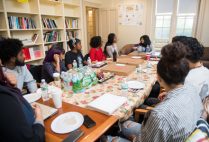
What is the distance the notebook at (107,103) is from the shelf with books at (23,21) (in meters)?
2.61

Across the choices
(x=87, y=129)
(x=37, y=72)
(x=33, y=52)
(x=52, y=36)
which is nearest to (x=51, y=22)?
(x=52, y=36)

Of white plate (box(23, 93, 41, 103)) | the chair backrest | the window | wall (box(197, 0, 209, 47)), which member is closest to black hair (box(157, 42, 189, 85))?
white plate (box(23, 93, 41, 103))

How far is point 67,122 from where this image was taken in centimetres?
104

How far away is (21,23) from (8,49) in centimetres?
177

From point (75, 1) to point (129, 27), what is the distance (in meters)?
1.92

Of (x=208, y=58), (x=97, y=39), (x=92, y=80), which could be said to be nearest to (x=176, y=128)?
(x=92, y=80)

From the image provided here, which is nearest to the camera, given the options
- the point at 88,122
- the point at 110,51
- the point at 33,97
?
the point at 88,122

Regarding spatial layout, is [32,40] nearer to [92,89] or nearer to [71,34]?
[71,34]

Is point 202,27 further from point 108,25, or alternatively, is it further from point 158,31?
point 108,25

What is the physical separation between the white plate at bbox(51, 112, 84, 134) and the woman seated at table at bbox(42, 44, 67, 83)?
1117 mm

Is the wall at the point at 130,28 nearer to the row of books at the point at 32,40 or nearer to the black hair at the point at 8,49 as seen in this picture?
the row of books at the point at 32,40

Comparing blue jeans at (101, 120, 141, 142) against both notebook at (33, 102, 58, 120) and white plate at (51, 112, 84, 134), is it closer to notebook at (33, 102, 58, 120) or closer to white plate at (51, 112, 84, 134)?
white plate at (51, 112, 84, 134)

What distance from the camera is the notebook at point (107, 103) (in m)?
1.15

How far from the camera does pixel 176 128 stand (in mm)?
741
